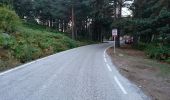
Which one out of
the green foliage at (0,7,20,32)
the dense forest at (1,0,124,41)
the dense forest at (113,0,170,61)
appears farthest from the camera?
the dense forest at (1,0,124,41)

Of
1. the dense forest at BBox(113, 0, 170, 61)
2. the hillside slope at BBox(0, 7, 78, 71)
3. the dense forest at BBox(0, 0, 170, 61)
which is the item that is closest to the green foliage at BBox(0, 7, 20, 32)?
the hillside slope at BBox(0, 7, 78, 71)

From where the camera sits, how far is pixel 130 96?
31.6ft

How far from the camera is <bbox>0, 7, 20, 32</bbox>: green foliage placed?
2926cm

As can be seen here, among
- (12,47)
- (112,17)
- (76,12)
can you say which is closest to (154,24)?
(12,47)

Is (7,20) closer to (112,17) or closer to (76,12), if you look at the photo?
(112,17)

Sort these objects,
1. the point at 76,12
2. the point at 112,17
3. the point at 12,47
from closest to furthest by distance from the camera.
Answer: the point at 12,47
the point at 112,17
the point at 76,12

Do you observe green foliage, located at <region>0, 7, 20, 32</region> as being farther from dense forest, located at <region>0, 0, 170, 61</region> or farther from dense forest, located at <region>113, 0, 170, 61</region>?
dense forest, located at <region>113, 0, 170, 61</region>

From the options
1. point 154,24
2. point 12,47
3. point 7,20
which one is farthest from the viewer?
point 154,24

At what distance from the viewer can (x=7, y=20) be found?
98.6 feet

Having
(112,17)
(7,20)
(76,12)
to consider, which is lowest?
(7,20)

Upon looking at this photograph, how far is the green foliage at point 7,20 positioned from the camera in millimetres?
29263

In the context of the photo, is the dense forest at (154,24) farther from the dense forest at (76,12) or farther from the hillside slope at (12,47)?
the hillside slope at (12,47)

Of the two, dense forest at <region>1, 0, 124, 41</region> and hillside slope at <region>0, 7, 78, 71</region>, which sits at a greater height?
dense forest at <region>1, 0, 124, 41</region>

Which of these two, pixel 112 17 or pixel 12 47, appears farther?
pixel 112 17
